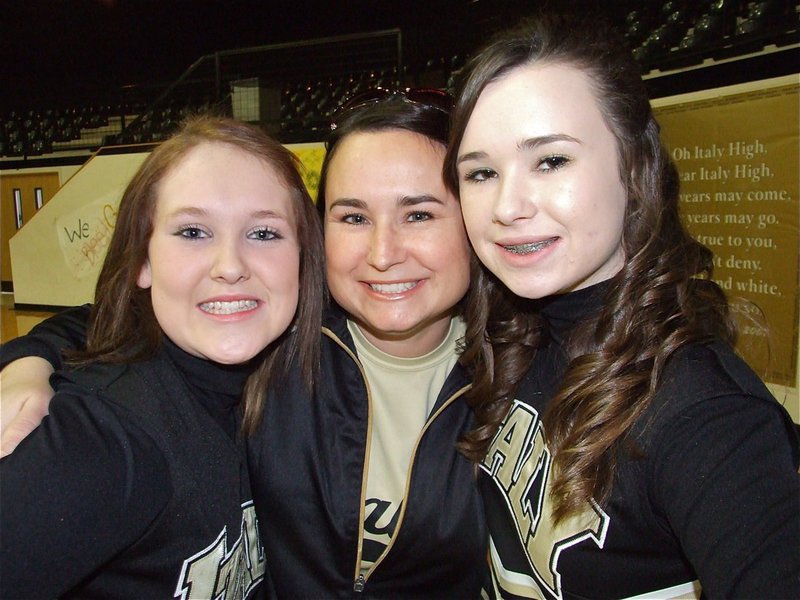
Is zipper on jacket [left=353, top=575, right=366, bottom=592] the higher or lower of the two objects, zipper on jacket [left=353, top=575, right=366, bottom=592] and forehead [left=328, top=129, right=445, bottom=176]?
the lower

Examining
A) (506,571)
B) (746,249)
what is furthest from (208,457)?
(746,249)

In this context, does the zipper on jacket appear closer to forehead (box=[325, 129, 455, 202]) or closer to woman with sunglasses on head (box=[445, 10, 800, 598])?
woman with sunglasses on head (box=[445, 10, 800, 598])

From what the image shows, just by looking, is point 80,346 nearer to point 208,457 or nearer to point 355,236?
point 208,457

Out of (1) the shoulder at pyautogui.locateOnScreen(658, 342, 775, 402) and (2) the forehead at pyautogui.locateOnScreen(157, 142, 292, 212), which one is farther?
(2) the forehead at pyautogui.locateOnScreen(157, 142, 292, 212)

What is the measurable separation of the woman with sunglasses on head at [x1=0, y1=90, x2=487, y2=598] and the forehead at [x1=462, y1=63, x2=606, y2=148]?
1.30 ft

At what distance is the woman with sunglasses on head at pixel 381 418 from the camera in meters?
1.60

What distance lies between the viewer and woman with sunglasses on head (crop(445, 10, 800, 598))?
908 mm

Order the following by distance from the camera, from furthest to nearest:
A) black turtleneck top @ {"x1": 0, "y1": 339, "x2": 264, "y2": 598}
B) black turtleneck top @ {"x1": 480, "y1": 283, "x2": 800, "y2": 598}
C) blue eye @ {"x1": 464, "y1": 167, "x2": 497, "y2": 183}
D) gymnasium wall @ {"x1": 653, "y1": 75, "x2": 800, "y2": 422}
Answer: gymnasium wall @ {"x1": 653, "y1": 75, "x2": 800, "y2": 422} → blue eye @ {"x1": 464, "y1": 167, "x2": 497, "y2": 183} → black turtleneck top @ {"x1": 0, "y1": 339, "x2": 264, "y2": 598} → black turtleneck top @ {"x1": 480, "y1": 283, "x2": 800, "y2": 598}

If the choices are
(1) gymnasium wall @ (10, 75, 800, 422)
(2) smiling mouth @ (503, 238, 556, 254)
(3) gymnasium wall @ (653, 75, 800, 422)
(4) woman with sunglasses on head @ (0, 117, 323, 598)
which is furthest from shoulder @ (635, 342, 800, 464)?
(3) gymnasium wall @ (653, 75, 800, 422)

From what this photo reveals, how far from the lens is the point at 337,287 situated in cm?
176

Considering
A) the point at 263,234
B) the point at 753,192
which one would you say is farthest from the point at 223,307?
the point at 753,192

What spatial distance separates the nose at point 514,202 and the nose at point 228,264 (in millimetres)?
638

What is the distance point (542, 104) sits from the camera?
124 centimetres

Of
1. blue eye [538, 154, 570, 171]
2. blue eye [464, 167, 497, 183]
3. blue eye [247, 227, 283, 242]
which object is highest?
blue eye [538, 154, 570, 171]
